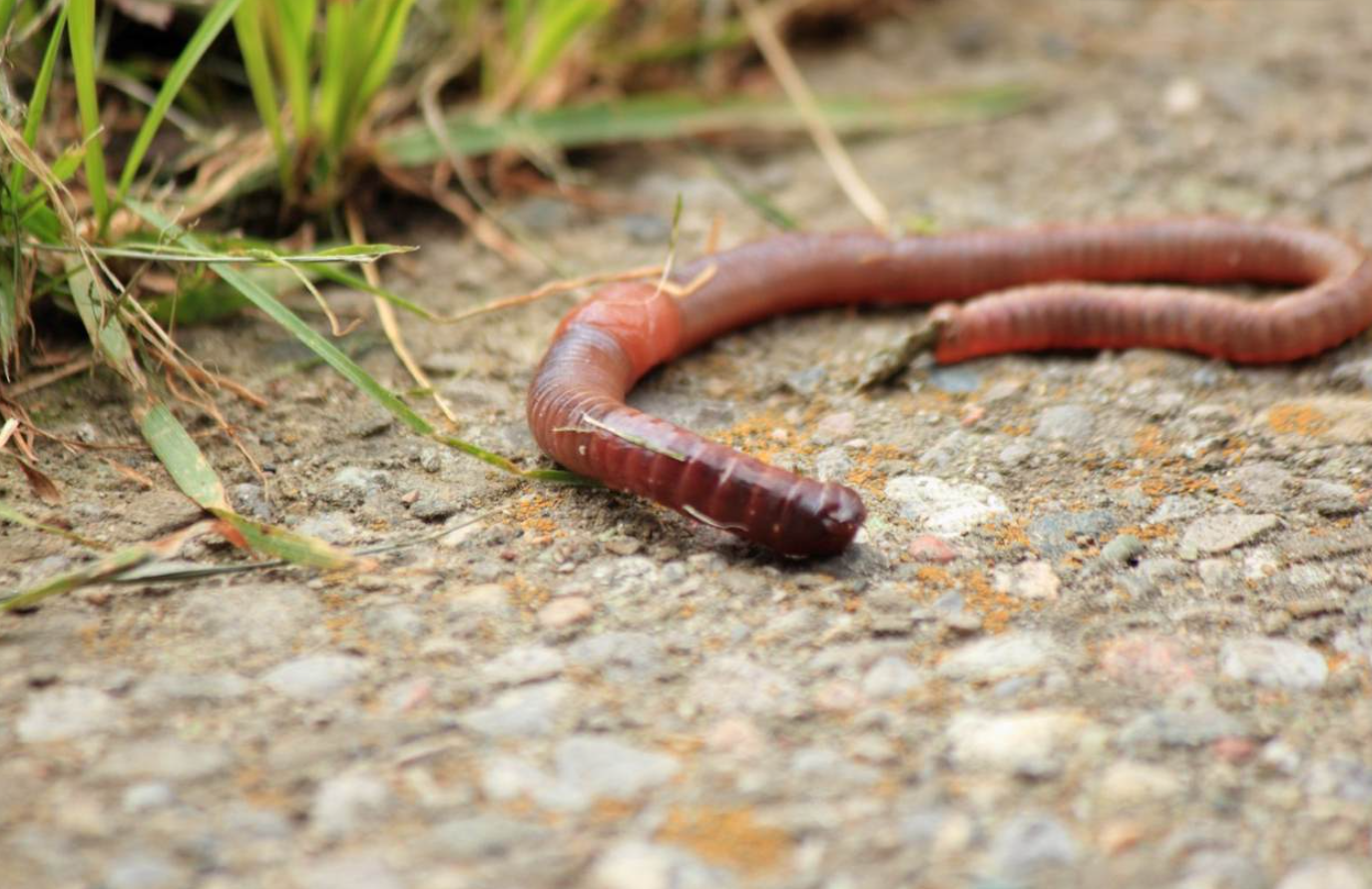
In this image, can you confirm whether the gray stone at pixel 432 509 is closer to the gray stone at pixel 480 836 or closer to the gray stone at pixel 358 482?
the gray stone at pixel 358 482

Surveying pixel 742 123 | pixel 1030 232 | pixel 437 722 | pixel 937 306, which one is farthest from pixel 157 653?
pixel 742 123

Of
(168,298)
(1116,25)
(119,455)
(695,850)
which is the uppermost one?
(1116,25)

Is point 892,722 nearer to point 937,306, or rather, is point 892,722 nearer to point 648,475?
point 648,475

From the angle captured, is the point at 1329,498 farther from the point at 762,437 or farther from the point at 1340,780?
the point at 762,437

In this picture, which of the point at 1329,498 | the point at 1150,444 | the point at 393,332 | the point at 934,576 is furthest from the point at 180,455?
the point at 1329,498

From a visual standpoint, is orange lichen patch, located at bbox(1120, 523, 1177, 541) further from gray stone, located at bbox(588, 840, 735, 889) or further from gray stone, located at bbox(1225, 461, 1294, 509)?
gray stone, located at bbox(588, 840, 735, 889)

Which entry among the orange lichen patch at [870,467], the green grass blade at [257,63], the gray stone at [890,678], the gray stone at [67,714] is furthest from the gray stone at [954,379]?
the gray stone at [67,714]
